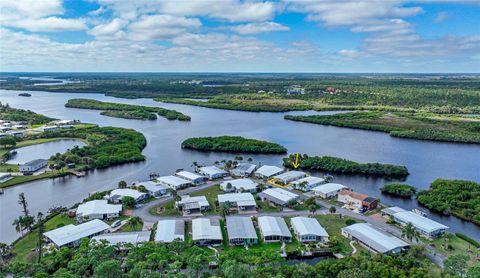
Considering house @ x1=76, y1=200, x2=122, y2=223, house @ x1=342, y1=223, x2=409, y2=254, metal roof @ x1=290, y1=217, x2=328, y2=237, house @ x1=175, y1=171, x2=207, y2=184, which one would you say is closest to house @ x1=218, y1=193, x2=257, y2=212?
metal roof @ x1=290, y1=217, x2=328, y2=237

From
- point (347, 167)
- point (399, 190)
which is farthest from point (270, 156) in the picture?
point (399, 190)

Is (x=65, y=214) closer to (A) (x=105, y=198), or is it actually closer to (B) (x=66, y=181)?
(A) (x=105, y=198)

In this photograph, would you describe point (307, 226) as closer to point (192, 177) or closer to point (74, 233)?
point (192, 177)

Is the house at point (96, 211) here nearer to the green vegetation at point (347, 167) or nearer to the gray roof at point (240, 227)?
the gray roof at point (240, 227)

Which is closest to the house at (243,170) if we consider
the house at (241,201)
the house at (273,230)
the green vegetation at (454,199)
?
the house at (241,201)

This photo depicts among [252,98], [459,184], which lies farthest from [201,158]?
[252,98]

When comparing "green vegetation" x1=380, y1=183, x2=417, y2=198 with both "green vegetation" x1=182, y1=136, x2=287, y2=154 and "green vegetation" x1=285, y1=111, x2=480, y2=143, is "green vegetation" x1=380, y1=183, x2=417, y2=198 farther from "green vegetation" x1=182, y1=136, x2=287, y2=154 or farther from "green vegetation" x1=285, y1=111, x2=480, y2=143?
"green vegetation" x1=285, y1=111, x2=480, y2=143
